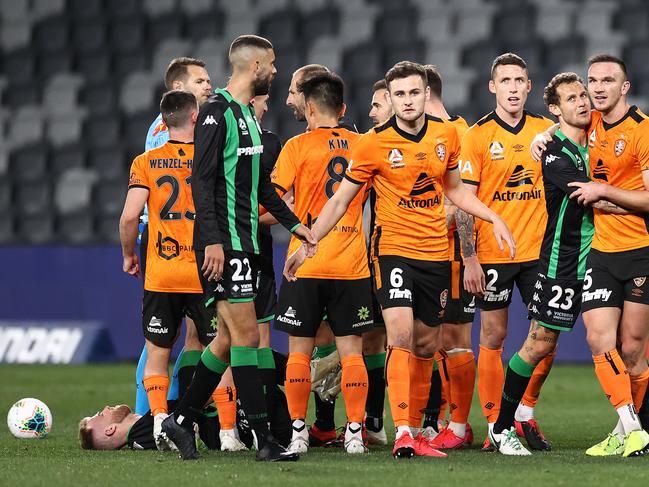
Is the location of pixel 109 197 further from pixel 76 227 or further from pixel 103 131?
pixel 103 131

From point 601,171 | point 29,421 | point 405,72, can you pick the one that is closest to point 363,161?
point 405,72

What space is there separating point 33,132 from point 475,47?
6.33 metres

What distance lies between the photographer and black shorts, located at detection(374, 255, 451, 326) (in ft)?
21.4

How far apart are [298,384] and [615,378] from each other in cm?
182

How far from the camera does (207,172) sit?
606 centimetres

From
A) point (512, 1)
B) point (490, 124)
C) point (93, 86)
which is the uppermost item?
point (512, 1)

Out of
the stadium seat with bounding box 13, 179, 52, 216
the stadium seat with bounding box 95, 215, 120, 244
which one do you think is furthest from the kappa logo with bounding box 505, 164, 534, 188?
the stadium seat with bounding box 13, 179, 52, 216

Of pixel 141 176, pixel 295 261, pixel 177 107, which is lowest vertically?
pixel 295 261

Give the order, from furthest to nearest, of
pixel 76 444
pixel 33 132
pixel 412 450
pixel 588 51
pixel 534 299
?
Result: 1. pixel 33 132
2. pixel 588 51
3. pixel 76 444
4. pixel 534 299
5. pixel 412 450

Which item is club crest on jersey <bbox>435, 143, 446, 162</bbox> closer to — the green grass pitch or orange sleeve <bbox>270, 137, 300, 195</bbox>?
orange sleeve <bbox>270, 137, 300, 195</bbox>

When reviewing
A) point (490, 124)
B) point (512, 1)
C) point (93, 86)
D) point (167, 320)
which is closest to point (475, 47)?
point (512, 1)

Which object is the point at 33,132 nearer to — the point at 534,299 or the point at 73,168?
the point at 73,168

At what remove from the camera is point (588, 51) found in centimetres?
1598

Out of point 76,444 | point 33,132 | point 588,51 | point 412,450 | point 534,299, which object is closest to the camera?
point 412,450
